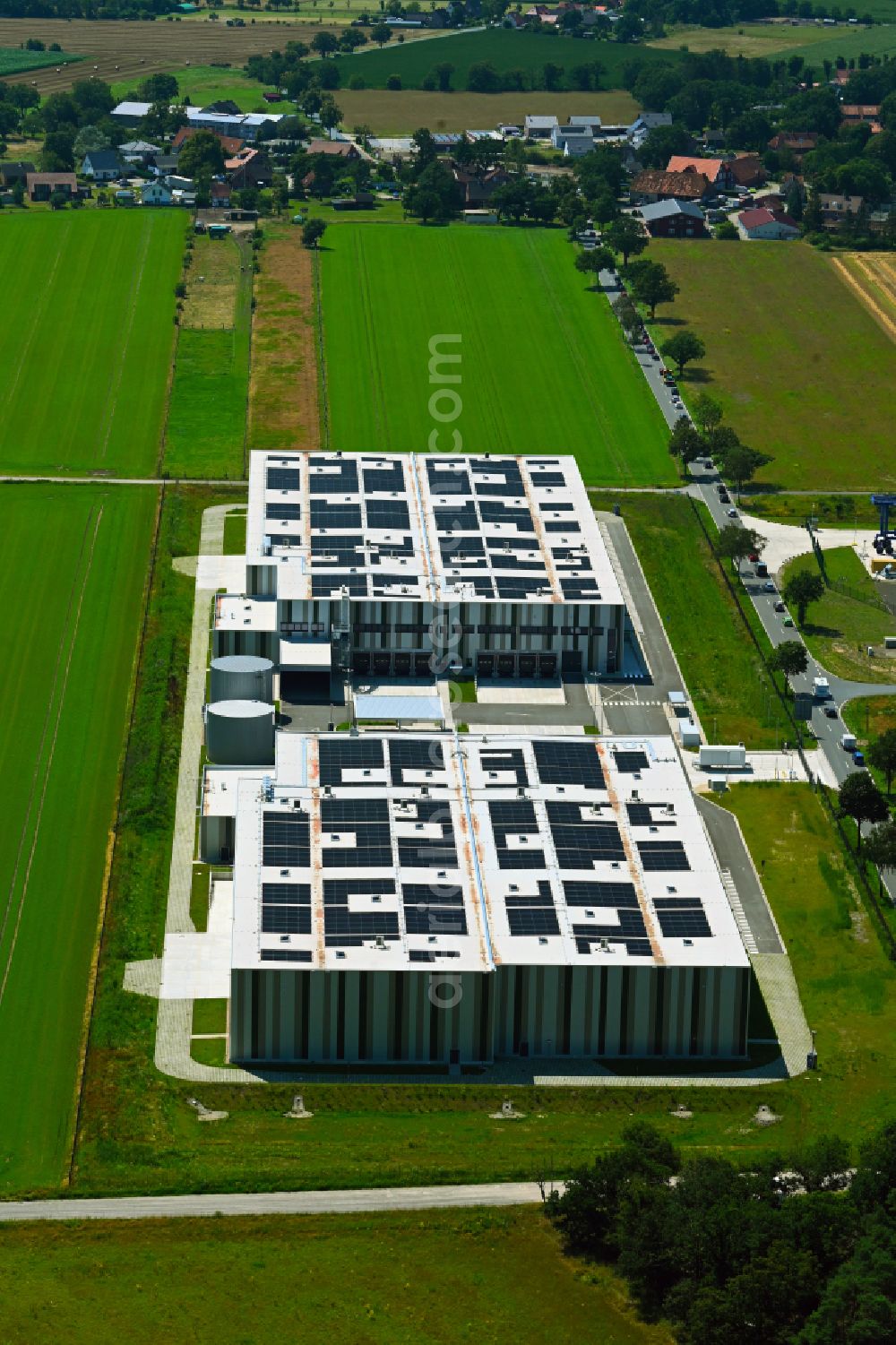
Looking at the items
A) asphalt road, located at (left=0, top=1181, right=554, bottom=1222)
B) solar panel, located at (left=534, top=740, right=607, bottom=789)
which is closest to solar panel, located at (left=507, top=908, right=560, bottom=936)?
solar panel, located at (left=534, top=740, right=607, bottom=789)

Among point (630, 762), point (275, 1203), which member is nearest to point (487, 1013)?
point (275, 1203)

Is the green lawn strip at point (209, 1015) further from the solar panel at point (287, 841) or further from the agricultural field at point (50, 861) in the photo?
the solar panel at point (287, 841)

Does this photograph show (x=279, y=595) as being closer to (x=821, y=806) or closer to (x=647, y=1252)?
(x=821, y=806)

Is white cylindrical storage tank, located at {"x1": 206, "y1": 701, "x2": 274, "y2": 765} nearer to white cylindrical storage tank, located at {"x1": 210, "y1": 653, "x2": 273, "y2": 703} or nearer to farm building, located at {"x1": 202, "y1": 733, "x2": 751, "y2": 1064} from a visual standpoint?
white cylindrical storage tank, located at {"x1": 210, "y1": 653, "x2": 273, "y2": 703}

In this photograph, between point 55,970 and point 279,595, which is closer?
point 55,970

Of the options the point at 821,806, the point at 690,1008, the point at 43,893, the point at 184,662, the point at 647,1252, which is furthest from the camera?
the point at 184,662

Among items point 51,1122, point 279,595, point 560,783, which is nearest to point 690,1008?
point 560,783
